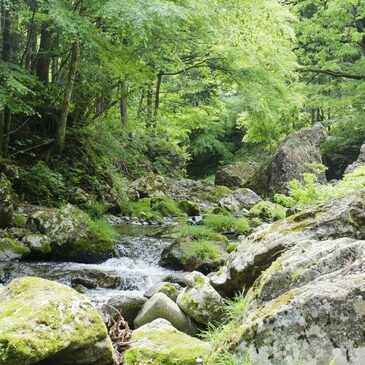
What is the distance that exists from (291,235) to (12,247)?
18.4ft

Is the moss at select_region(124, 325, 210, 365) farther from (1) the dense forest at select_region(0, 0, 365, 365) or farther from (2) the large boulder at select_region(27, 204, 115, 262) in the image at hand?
(2) the large boulder at select_region(27, 204, 115, 262)

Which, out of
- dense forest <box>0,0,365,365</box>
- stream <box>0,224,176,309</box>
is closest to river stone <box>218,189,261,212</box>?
dense forest <box>0,0,365,365</box>

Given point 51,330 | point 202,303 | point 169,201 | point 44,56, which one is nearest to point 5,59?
point 44,56

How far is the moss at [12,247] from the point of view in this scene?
8000 millimetres

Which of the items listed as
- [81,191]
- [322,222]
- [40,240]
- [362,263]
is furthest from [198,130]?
[362,263]

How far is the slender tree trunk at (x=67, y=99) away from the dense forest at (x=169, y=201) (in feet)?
0.14

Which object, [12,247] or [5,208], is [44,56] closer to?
[5,208]

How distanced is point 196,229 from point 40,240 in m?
3.72

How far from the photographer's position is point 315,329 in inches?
96.6

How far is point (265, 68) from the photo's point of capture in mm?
14297

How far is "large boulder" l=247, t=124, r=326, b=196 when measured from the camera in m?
16.9

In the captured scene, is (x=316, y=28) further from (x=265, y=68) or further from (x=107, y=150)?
(x=107, y=150)

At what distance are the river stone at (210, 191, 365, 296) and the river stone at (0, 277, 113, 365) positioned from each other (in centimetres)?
198

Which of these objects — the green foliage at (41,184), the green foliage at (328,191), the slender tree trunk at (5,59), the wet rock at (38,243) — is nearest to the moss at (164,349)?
the green foliage at (328,191)
